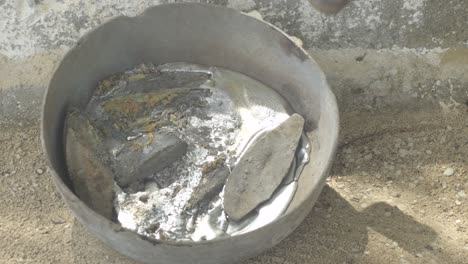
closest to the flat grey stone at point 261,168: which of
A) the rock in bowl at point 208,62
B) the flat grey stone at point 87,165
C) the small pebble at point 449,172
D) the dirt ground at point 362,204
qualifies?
the rock in bowl at point 208,62

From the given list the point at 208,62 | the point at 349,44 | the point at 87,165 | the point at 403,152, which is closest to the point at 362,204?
the point at 403,152

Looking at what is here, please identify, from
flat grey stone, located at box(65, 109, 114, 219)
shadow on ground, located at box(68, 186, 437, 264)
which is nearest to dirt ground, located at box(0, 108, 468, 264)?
shadow on ground, located at box(68, 186, 437, 264)

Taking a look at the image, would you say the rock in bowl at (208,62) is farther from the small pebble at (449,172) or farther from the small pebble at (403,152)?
the small pebble at (449,172)

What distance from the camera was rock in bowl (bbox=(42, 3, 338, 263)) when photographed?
1.82 meters

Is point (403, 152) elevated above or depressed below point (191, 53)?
below

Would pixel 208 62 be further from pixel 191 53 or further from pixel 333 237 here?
pixel 333 237

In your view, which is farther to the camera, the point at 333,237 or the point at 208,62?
the point at 208,62

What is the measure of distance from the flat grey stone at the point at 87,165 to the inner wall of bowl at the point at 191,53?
3 centimetres

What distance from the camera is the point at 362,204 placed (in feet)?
6.66

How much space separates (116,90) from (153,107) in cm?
14

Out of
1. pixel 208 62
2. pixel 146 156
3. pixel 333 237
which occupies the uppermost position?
pixel 208 62

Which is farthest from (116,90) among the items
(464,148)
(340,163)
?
(464,148)

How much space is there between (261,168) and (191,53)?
20.1 inches

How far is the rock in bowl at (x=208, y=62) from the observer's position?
1823 mm
